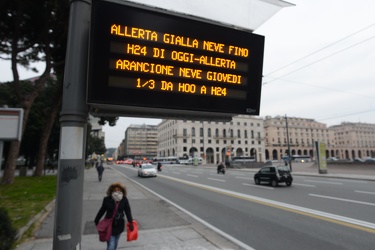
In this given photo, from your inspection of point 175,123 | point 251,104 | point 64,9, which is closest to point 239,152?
point 175,123

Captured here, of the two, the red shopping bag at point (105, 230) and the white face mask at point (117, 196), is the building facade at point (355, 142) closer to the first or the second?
the white face mask at point (117, 196)

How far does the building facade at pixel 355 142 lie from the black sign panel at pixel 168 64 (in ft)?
496

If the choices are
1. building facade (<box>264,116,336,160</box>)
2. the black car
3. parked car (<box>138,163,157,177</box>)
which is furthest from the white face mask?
building facade (<box>264,116,336,160</box>)

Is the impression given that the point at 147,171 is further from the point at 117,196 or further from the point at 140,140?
the point at 140,140

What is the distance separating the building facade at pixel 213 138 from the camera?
98750 mm

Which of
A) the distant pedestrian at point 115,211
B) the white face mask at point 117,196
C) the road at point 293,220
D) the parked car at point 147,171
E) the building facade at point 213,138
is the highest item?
the building facade at point 213,138

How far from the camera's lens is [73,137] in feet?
9.30

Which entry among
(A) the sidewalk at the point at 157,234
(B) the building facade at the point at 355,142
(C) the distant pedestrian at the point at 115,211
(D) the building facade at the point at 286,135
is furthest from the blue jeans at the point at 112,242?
(B) the building facade at the point at 355,142

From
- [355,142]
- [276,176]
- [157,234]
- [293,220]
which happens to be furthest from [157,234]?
[355,142]

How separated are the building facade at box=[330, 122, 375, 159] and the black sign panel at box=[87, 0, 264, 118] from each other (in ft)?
496

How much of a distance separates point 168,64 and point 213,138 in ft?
329

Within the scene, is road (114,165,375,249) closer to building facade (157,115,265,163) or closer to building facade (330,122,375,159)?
building facade (157,115,265,163)

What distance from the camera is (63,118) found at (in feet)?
9.32

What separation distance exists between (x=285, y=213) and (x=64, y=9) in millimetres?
15245
